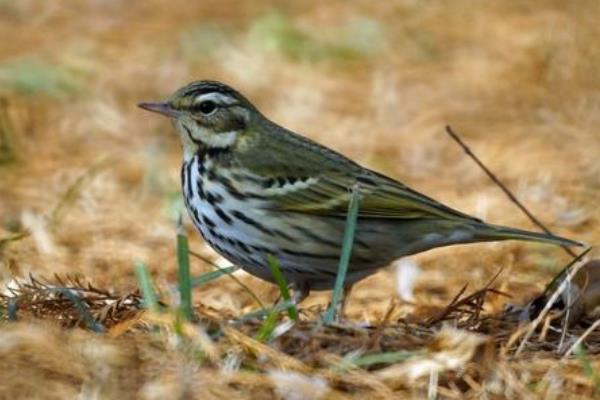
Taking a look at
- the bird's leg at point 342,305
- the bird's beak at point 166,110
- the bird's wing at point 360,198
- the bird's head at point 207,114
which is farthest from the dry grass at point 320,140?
the bird's beak at point 166,110

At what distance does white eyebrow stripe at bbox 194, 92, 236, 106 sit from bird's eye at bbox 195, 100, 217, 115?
15mm

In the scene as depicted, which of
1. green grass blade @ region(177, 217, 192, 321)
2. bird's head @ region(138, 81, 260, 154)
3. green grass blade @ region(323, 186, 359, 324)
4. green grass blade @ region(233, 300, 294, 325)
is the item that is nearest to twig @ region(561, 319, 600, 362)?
green grass blade @ region(323, 186, 359, 324)

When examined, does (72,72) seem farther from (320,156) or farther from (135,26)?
(320,156)

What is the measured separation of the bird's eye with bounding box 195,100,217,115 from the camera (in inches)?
234

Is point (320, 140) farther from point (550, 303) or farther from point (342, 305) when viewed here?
point (550, 303)

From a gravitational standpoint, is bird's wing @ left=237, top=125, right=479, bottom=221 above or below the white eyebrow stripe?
below

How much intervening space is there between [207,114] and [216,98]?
79 mm

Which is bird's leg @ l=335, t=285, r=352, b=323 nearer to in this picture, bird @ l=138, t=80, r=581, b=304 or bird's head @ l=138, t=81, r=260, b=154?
bird @ l=138, t=80, r=581, b=304

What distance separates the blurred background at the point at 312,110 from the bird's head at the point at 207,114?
2.44 ft

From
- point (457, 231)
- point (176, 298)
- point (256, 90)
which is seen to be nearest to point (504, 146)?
point (256, 90)

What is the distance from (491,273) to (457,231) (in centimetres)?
134

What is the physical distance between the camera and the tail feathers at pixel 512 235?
17.8 ft

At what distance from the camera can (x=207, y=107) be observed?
19.6ft

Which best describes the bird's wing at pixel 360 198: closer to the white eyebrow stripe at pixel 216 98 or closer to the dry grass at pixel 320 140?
the dry grass at pixel 320 140
